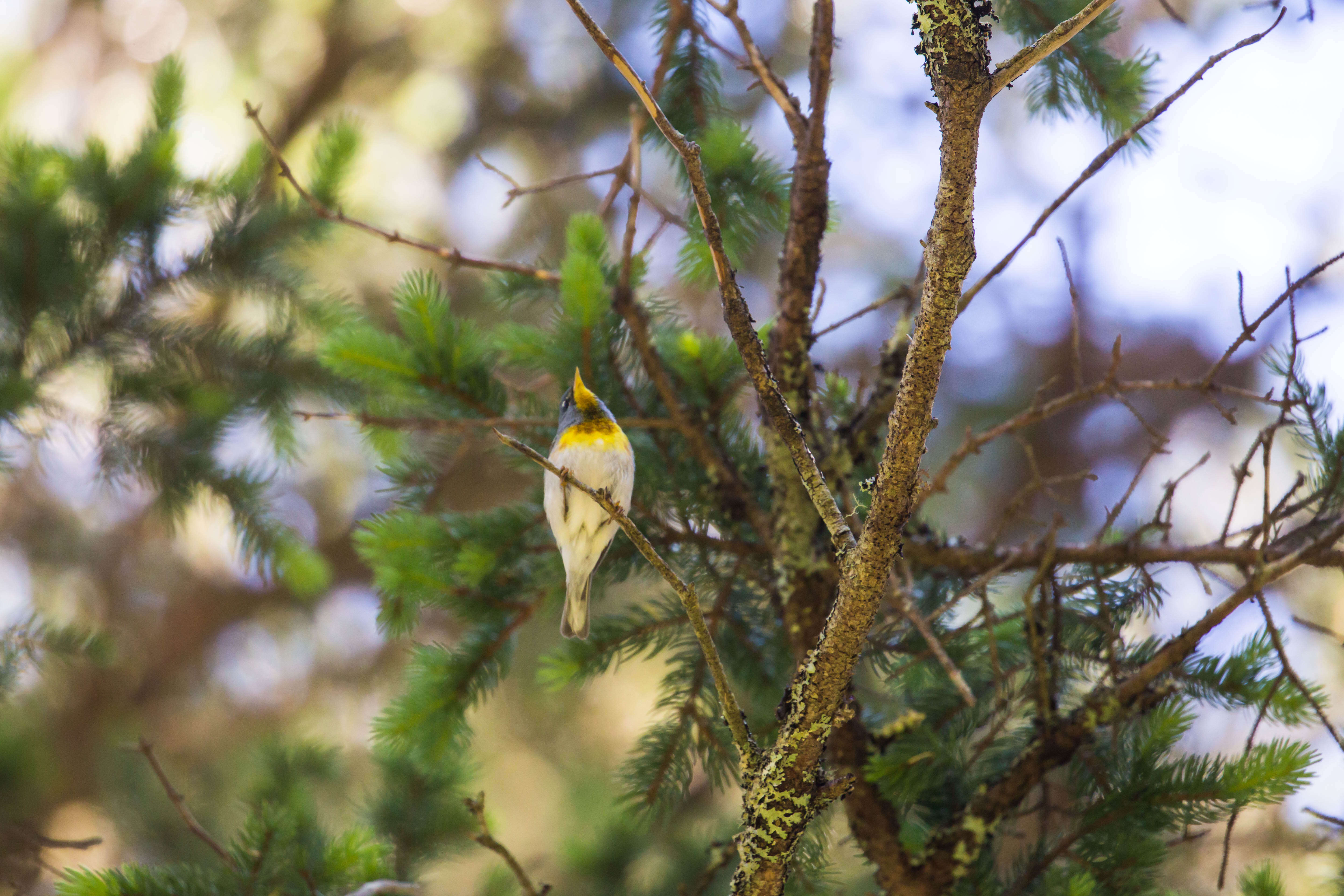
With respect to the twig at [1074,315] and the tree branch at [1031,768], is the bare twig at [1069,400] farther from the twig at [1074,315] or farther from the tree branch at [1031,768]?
the tree branch at [1031,768]

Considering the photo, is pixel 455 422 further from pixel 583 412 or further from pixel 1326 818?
pixel 1326 818

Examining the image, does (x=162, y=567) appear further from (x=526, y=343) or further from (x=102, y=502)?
(x=526, y=343)

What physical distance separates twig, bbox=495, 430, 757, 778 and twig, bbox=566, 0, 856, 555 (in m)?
0.19

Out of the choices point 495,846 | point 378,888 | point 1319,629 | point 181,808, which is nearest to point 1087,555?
point 1319,629

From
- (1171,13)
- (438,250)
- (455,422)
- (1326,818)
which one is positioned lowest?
(1326,818)

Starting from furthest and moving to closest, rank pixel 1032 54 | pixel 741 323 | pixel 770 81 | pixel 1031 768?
pixel 770 81 → pixel 1031 768 → pixel 741 323 → pixel 1032 54

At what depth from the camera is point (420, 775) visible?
2336 mm

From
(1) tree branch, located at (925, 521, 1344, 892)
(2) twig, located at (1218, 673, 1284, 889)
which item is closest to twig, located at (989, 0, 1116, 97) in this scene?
(2) twig, located at (1218, 673, 1284, 889)

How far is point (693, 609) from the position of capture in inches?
43.4

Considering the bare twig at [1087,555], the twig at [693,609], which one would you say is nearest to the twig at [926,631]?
the bare twig at [1087,555]

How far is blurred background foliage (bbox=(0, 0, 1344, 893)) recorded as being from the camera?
74.2 inches

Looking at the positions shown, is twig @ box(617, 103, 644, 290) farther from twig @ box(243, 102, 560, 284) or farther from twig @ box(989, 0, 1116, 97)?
twig @ box(989, 0, 1116, 97)

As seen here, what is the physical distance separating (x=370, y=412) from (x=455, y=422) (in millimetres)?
661

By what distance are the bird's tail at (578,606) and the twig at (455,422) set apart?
318mm
